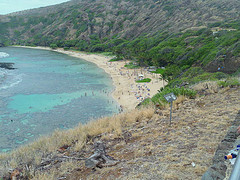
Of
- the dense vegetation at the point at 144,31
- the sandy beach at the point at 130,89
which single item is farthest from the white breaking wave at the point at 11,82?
the dense vegetation at the point at 144,31

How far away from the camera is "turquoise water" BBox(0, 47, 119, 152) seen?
1712 centimetres

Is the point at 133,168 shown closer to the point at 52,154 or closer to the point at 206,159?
the point at 206,159

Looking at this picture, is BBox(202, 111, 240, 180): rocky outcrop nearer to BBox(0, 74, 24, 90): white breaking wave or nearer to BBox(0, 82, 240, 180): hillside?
BBox(0, 82, 240, 180): hillside

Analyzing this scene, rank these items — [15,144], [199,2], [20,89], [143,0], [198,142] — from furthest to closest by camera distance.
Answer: [143,0] → [199,2] → [20,89] → [15,144] → [198,142]

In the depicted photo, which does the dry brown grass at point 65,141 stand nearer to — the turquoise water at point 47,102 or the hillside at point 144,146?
the hillside at point 144,146

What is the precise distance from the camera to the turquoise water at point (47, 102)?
17.1m

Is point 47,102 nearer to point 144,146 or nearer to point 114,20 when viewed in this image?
point 144,146

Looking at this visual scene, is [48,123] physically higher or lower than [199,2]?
lower

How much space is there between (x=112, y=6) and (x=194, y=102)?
4955 inches

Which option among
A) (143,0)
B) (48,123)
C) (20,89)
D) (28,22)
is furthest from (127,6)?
(48,123)

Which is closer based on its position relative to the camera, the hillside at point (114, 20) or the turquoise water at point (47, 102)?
the turquoise water at point (47, 102)

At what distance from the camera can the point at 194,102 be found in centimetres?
851

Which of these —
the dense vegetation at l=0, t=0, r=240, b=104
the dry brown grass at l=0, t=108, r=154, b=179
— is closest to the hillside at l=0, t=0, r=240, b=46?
the dense vegetation at l=0, t=0, r=240, b=104

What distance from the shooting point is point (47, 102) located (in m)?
24.4
